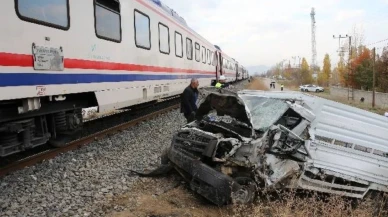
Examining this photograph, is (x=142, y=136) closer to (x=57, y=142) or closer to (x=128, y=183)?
(x=57, y=142)

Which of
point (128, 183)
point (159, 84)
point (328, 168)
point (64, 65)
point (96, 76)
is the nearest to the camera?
point (328, 168)

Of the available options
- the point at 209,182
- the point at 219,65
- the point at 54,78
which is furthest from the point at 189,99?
the point at 219,65

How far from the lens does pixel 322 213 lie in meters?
5.30

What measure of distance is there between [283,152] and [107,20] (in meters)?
4.85

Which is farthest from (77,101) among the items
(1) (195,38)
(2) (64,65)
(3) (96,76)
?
(1) (195,38)

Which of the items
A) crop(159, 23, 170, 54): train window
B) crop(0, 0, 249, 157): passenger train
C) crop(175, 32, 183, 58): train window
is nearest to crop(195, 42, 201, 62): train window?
crop(175, 32, 183, 58): train window

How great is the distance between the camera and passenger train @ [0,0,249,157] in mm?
5332

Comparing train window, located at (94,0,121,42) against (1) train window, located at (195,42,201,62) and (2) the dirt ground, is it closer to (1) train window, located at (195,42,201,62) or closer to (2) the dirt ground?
(2) the dirt ground

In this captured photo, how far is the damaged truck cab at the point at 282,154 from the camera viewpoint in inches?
206

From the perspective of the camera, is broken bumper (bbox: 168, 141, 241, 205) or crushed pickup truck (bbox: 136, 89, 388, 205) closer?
broken bumper (bbox: 168, 141, 241, 205)

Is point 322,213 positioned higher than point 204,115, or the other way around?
point 204,115

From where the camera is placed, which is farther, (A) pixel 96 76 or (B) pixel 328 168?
(A) pixel 96 76

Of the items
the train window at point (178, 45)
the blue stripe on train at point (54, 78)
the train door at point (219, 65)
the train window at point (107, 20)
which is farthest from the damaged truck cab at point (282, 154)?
the train door at point (219, 65)

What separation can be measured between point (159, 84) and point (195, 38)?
7273mm
